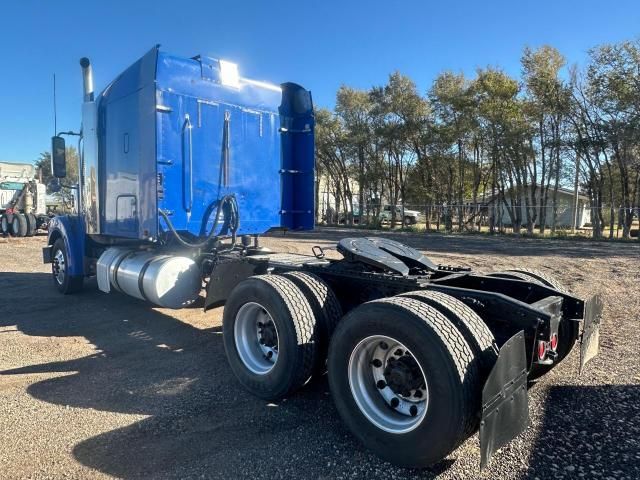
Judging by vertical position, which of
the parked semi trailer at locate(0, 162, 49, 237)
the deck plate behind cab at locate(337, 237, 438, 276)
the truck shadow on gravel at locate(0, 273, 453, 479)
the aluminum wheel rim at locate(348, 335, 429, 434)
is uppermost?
the parked semi trailer at locate(0, 162, 49, 237)

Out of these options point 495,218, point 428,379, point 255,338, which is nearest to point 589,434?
point 428,379

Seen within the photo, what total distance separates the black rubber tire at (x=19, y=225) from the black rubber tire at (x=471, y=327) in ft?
88.3

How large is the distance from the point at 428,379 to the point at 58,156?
8.20 metres

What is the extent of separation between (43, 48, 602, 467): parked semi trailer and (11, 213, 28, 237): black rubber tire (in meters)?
18.5

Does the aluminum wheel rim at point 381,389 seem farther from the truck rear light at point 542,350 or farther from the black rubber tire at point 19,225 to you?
the black rubber tire at point 19,225

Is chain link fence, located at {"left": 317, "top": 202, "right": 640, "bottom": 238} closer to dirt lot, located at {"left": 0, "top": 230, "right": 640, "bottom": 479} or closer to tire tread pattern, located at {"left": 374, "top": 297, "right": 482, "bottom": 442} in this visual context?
dirt lot, located at {"left": 0, "top": 230, "right": 640, "bottom": 479}

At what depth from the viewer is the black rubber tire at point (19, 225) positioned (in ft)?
83.3

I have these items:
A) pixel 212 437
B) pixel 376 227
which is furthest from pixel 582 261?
pixel 376 227

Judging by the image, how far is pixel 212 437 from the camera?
12.0 ft

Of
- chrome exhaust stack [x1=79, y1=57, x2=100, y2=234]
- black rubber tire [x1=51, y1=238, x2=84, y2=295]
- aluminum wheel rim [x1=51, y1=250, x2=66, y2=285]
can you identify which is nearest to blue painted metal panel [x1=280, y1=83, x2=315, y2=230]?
Answer: chrome exhaust stack [x1=79, y1=57, x2=100, y2=234]

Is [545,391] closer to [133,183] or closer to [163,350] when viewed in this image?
[163,350]

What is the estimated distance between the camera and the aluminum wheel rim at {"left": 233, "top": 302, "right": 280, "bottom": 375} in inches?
180

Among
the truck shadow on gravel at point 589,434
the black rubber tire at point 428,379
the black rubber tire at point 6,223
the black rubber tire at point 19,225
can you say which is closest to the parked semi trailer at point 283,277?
the black rubber tire at point 428,379

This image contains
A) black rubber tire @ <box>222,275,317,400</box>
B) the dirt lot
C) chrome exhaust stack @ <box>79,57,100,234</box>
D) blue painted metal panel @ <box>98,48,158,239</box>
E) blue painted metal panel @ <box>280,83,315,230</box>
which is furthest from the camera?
chrome exhaust stack @ <box>79,57,100,234</box>
